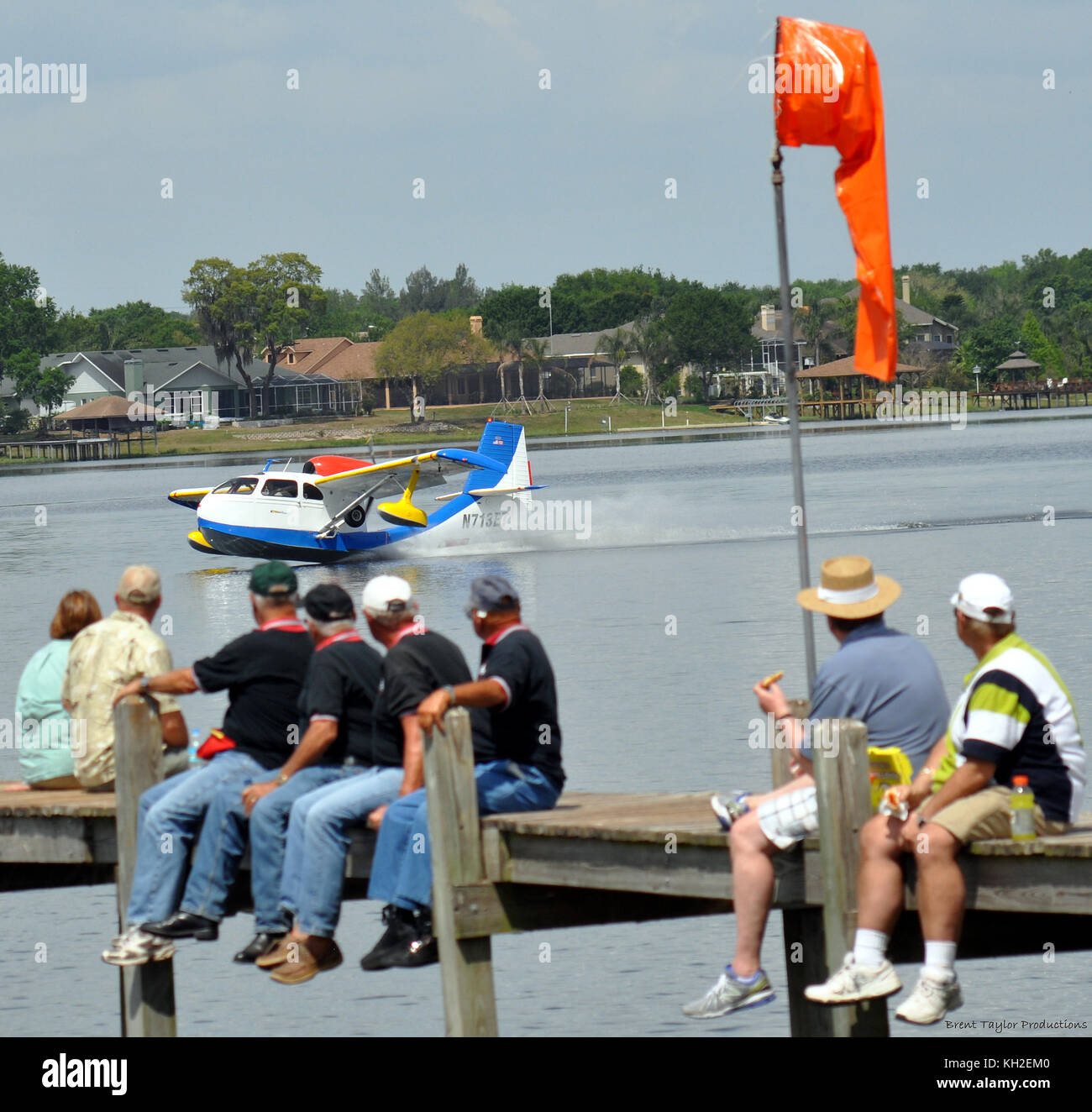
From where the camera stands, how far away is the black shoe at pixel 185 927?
7230mm

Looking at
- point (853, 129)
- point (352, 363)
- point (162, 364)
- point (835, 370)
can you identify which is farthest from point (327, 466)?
point (835, 370)

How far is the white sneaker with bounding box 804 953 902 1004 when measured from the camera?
5.77 meters

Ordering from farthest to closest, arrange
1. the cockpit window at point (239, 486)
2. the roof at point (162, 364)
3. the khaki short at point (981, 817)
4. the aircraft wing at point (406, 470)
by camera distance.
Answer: the roof at point (162, 364) < the aircraft wing at point (406, 470) < the cockpit window at point (239, 486) < the khaki short at point (981, 817)

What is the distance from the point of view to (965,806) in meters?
5.69

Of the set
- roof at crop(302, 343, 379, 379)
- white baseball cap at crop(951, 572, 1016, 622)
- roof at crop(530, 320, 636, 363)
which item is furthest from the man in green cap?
roof at crop(530, 320, 636, 363)

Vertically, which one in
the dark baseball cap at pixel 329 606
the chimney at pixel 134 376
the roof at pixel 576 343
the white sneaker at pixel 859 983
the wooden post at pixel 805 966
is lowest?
the wooden post at pixel 805 966

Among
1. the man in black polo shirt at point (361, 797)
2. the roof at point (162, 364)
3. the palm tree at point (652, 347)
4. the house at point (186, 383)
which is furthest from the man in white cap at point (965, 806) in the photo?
the palm tree at point (652, 347)

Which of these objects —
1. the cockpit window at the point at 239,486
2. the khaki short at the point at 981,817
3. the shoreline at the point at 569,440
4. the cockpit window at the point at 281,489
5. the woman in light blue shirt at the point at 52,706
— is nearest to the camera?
the khaki short at the point at 981,817

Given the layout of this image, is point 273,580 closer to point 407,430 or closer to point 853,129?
point 853,129

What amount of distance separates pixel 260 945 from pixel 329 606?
144cm

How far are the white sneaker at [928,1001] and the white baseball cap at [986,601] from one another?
4.06 feet

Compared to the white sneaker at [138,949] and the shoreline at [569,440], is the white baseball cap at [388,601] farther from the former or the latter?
the shoreline at [569,440]

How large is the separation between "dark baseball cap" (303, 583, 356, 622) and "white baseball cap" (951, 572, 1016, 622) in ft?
8.43

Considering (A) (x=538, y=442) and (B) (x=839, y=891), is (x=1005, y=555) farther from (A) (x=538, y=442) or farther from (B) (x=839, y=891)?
(A) (x=538, y=442)
